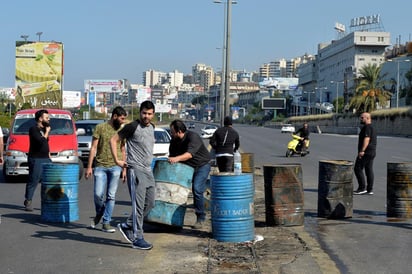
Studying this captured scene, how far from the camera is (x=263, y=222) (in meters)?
10.9

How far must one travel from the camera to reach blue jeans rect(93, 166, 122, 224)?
979cm

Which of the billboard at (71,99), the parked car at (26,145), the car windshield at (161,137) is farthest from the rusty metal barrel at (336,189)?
the billboard at (71,99)

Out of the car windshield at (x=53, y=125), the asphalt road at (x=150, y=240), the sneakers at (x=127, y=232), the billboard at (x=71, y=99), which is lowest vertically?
the asphalt road at (x=150, y=240)

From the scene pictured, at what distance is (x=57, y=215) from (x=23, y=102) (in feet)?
149

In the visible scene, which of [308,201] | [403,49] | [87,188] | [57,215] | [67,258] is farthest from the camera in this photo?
[403,49]

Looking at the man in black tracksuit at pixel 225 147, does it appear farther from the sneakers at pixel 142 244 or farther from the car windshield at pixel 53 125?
the car windshield at pixel 53 125

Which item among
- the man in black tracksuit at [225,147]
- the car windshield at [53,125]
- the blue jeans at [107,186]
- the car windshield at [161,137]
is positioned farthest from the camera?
the car windshield at [161,137]

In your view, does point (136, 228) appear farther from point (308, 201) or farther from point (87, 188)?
point (87, 188)

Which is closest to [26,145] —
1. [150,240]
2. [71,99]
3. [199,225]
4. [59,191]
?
[59,191]

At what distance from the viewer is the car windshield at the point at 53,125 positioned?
1905 centimetres

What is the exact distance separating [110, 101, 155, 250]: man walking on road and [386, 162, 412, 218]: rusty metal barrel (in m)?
4.64

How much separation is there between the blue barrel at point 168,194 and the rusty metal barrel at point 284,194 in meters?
1.40

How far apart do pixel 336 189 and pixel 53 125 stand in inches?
424

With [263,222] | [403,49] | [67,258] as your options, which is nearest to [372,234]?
[263,222]
